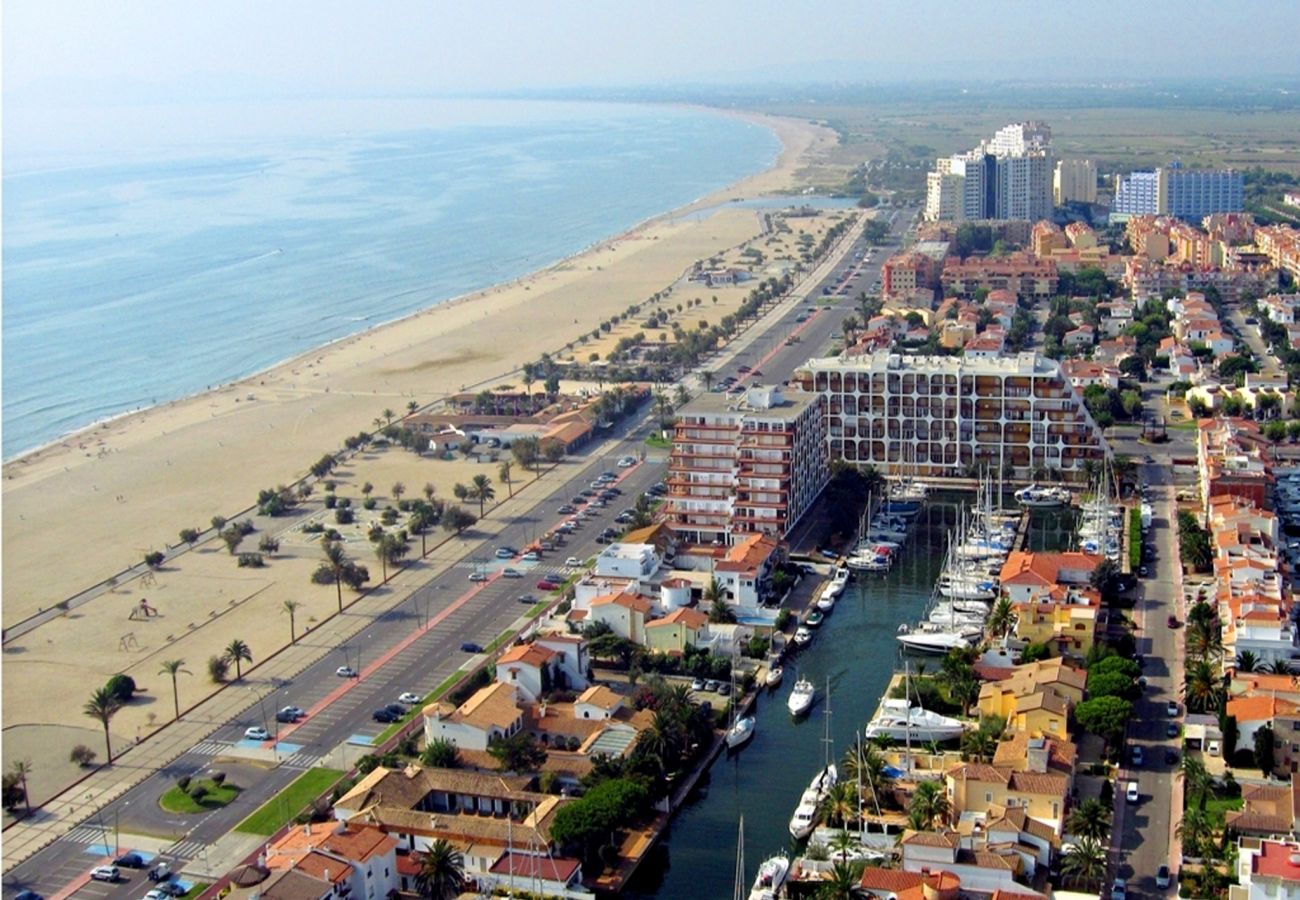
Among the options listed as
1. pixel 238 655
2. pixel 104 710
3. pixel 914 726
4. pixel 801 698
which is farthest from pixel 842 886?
pixel 238 655

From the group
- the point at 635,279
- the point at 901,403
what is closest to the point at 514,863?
the point at 901,403

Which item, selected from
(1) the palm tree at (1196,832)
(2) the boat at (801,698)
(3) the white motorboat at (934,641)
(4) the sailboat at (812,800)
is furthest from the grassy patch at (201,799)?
(1) the palm tree at (1196,832)

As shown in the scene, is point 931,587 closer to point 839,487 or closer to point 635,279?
point 839,487

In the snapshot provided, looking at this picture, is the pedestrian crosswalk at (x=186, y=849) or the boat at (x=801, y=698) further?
the boat at (x=801, y=698)

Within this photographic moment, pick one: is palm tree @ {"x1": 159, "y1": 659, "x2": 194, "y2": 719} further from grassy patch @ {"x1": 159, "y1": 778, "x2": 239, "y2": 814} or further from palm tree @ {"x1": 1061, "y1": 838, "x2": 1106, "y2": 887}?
palm tree @ {"x1": 1061, "y1": 838, "x2": 1106, "y2": 887}

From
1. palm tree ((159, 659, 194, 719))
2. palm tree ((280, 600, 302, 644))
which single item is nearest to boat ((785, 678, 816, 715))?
palm tree ((280, 600, 302, 644))

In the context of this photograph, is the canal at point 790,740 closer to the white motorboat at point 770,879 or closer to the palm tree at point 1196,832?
the white motorboat at point 770,879
